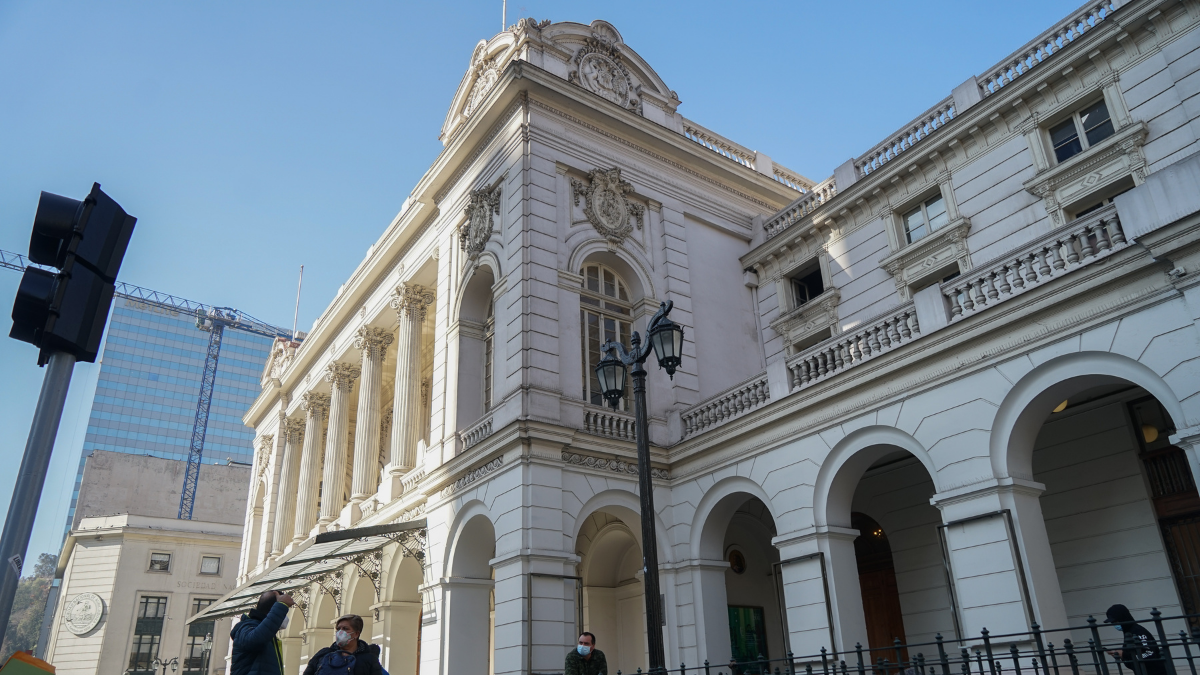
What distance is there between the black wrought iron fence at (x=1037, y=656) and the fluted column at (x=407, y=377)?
11.2 m

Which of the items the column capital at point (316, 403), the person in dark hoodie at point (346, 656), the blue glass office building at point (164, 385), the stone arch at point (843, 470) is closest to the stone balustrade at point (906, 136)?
the stone arch at point (843, 470)

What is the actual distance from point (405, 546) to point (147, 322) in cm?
12153

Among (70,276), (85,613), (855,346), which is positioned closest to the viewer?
(70,276)

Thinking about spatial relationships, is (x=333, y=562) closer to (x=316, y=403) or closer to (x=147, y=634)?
(x=316, y=403)

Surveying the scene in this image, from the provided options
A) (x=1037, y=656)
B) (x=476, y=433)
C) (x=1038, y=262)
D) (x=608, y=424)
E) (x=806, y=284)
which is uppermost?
(x=806, y=284)

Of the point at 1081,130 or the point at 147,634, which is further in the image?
the point at 147,634

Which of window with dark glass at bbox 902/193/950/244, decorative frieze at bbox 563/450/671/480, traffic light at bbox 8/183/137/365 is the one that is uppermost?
window with dark glass at bbox 902/193/950/244

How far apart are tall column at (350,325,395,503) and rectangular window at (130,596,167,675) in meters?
27.0

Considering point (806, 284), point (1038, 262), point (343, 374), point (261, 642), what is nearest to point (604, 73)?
point (806, 284)

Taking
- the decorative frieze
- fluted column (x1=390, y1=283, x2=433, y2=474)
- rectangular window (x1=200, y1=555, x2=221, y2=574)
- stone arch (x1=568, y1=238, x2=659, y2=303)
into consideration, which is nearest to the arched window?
stone arch (x1=568, y1=238, x2=659, y2=303)

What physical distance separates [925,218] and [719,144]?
7.19 meters

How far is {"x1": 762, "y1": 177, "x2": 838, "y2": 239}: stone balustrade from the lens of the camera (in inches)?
858

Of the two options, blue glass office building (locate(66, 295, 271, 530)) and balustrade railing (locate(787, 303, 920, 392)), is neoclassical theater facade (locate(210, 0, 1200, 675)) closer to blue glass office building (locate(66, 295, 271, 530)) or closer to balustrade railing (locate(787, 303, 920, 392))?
balustrade railing (locate(787, 303, 920, 392))

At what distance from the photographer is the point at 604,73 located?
22.5 meters
